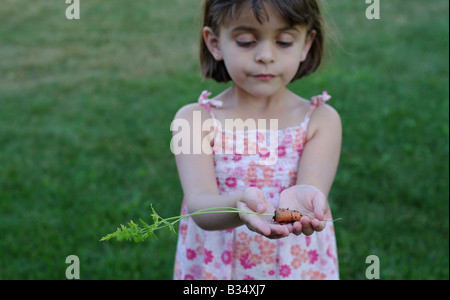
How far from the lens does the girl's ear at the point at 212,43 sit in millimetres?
2098

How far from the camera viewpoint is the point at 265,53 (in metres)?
1.87

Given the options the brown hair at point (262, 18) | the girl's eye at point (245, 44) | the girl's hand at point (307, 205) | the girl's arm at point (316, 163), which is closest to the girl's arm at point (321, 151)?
the girl's arm at point (316, 163)

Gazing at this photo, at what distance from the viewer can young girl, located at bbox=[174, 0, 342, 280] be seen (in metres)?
1.89

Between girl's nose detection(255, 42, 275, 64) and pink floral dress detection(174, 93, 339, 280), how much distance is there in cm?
32

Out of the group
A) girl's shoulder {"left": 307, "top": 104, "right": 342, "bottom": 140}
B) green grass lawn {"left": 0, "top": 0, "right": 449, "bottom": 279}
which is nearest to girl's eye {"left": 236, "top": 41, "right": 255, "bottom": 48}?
girl's shoulder {"left": 307, "top": 104, "right": 342, "bottom": 140}

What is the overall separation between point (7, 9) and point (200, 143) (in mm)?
8477

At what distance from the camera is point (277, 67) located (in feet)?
6.28

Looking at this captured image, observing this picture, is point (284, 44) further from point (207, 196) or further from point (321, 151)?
point (207, 196)

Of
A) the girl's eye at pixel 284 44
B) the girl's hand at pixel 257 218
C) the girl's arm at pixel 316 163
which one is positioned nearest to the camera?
the girl's hand at pixel 257 218

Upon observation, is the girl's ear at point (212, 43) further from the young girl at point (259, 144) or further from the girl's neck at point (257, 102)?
the girl's neck at point (257, 102)

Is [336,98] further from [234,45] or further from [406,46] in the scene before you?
[234,45]

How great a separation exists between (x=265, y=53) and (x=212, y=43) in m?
0.33

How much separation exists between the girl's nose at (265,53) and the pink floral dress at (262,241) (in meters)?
0.32

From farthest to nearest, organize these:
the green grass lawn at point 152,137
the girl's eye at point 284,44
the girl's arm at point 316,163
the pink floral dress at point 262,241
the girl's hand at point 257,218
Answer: the green grass lawn at point 152,137, the pink floral dress at point 262,241, the girl's eye at point 284,44, the girl's arm at point 316,163, the girl's hand at point 257,218
